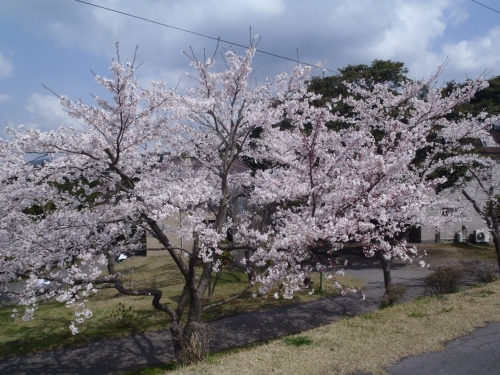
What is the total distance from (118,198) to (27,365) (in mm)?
3358

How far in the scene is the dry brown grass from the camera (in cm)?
423

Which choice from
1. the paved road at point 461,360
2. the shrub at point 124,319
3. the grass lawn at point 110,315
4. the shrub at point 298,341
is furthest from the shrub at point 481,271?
the shrub at point 124,319

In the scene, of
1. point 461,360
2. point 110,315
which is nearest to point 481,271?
point 461,360

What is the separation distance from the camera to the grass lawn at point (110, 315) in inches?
317

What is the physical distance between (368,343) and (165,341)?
4.37 meters

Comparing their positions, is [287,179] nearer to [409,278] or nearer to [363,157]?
[363,157]

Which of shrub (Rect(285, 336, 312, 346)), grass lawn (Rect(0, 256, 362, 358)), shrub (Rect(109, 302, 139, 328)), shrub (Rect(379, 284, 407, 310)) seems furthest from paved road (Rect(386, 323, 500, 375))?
shrub (Rect(109, 302, 139, 328))

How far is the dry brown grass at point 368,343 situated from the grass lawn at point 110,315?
3.74m

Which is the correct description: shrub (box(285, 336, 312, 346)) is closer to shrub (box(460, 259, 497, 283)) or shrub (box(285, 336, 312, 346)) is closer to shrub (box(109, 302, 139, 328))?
shrub (box(109, 302, 139, 328))

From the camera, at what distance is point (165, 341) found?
25.4 feet

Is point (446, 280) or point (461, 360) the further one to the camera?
point (446, 280)

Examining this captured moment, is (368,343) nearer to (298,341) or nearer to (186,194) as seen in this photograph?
(298,341)

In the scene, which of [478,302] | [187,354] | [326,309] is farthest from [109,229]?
[478,302]

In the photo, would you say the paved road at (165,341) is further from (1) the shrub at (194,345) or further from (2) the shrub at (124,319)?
(1) the shrub at (194,345)
